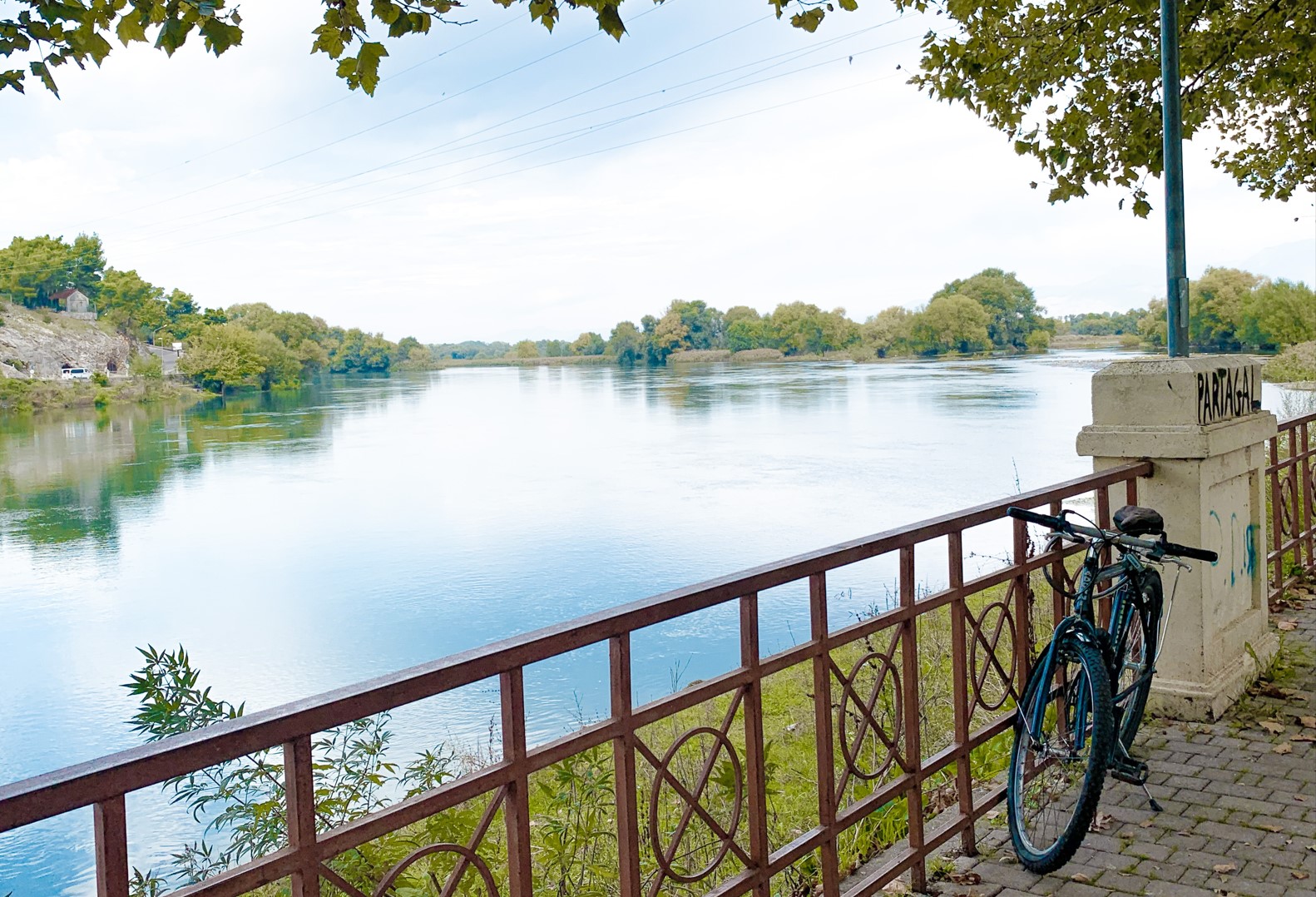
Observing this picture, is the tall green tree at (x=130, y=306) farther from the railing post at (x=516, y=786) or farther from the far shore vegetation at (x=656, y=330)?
the railing post at (x=516, y=786)

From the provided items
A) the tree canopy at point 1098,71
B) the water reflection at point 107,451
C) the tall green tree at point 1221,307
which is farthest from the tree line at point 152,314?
the tree canopy at point 1098,71

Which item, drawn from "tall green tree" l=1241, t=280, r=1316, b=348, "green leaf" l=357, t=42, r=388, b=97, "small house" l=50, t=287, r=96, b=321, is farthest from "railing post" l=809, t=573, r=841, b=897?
"small house" l=50, t=287, r=96, b=321

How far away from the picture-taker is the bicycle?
3.61 m

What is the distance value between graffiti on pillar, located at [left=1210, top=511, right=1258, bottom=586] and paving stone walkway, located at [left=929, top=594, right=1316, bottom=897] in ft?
2.29

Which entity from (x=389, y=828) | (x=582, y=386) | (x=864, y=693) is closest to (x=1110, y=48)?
(x=864, y=693)

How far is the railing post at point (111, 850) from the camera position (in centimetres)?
150

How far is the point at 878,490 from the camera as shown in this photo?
110 ft

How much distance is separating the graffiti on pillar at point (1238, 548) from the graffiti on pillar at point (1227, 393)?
0.51m

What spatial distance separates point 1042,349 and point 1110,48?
12898 centimetres

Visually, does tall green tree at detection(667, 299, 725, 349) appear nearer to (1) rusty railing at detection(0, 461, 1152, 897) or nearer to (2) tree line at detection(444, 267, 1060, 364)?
(2) tree line at detection(444, 267, 1060, 364)

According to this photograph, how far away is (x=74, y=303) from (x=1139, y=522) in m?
117

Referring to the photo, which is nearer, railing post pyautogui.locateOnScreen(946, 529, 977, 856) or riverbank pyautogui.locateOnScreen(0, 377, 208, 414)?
railing post pyautogui.locateOnScreen(946, 529, 977, 856)

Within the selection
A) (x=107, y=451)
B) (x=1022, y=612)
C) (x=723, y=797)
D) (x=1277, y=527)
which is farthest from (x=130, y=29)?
(x=107, y=451)

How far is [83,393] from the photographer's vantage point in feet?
297
